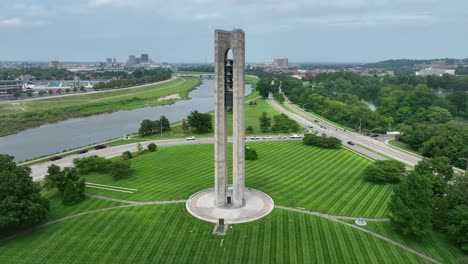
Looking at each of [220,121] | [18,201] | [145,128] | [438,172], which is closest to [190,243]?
[220,121]

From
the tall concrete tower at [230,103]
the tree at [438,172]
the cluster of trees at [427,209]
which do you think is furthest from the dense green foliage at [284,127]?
the cluster of trees at [427,209]

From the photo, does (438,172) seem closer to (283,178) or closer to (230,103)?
(283,178)

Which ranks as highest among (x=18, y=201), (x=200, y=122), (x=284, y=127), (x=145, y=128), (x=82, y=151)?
(x=200, y=122)

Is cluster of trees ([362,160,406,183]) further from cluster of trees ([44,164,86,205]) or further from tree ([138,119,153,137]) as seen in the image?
tree ([138,119,153,137])

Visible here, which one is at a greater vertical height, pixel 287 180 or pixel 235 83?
pixel 235 83

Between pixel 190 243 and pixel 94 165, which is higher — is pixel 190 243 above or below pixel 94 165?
below

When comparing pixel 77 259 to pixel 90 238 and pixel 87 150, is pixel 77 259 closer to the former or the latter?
pixel 90 238

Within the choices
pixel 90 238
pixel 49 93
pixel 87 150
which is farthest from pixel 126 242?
pixel 49 93

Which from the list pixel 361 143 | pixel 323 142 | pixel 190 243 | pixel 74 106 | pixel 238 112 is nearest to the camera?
pixel 190 243

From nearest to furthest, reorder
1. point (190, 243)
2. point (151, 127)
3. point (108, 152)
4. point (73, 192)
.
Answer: point (190, 243)
point (73, 192)
point (108, 152)
point (151, 127)
